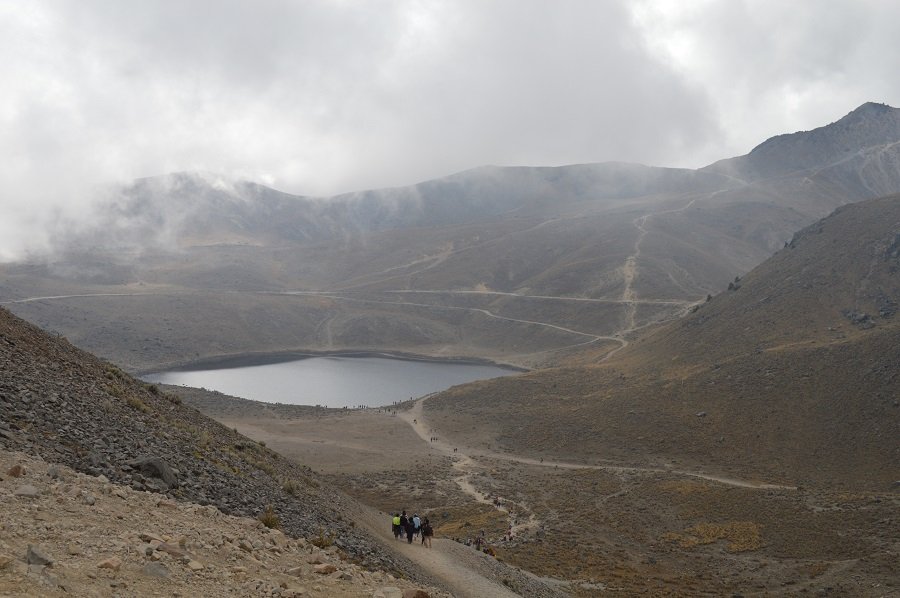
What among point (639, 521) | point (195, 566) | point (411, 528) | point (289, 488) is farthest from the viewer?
point (639, 521)

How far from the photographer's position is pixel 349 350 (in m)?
119

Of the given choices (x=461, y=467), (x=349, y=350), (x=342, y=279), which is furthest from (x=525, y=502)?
(x=342, y=279)

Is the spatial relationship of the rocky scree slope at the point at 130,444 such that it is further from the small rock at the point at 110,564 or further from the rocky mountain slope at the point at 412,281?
the rocky mountain slope at the point at 412,281

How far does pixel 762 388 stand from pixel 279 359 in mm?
84210

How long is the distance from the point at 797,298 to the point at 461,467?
41.9 metres

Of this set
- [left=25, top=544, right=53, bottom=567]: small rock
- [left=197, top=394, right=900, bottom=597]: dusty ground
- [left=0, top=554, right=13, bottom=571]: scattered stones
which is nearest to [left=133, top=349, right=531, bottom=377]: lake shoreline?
[left=197, top=394, right=900, bottom=597]: dusty ground

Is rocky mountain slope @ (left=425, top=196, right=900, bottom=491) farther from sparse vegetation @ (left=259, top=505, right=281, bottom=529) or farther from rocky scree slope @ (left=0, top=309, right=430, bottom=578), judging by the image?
sparse vegetation @ (left=259, top=505, right=281, bottom=529)

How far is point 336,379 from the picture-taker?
93.1 metres

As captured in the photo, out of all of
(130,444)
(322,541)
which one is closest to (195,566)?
(322,541)

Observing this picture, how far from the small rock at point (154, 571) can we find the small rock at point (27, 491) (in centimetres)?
222

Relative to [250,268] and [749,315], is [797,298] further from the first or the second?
[250,268]

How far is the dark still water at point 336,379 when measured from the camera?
80.9 m

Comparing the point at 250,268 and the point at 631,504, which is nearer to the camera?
the point at 631,504

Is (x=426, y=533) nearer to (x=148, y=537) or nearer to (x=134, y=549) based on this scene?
(x=148, y=537)
